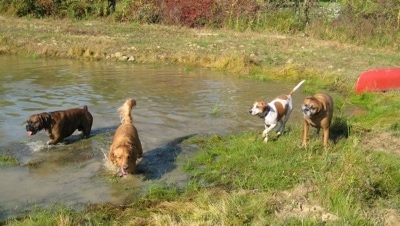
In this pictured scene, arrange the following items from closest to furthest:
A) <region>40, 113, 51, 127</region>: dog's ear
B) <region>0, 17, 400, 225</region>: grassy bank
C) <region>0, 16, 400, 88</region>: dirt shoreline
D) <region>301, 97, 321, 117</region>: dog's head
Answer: <region>0, 17, 400, 225</region>: grassy bank, <region>301, 97, 321, 117</region>: dog's head, <region>40, 113, 51, 127</region>: dog's ear, <region>0, 16, 400, 88</region>: dirt shoreline

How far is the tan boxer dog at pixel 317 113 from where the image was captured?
7.70m

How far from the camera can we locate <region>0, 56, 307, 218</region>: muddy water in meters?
6.73

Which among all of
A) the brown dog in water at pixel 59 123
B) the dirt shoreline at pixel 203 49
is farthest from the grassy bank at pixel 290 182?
the dirt shoreline at pixel 203 49

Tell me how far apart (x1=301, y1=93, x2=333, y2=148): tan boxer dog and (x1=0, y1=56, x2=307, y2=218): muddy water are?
1892 millimetres

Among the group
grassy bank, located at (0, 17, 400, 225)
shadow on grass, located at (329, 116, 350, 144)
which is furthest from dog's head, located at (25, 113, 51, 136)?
shadow on grass, located at (329, 116, 350, 144)

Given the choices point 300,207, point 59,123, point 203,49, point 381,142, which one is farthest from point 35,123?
point 203,49

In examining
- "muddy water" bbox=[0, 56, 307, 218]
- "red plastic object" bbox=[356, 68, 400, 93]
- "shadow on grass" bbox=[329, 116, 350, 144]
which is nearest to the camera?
"muddy water" bbox=[0, 56, 307, 218]

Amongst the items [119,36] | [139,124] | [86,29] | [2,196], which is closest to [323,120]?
[139,124]

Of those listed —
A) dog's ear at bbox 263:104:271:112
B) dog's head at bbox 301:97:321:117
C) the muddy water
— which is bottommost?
the muddy water

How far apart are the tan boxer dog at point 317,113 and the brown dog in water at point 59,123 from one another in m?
4.01

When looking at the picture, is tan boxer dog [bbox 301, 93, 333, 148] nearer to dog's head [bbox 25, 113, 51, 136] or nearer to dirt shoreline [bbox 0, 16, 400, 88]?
dog's head [bbox 25, 113, 51, 136]

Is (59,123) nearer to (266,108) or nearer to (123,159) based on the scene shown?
(123,159)

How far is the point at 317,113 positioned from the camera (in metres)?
7.83

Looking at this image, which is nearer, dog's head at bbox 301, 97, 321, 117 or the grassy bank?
the grassy bank
